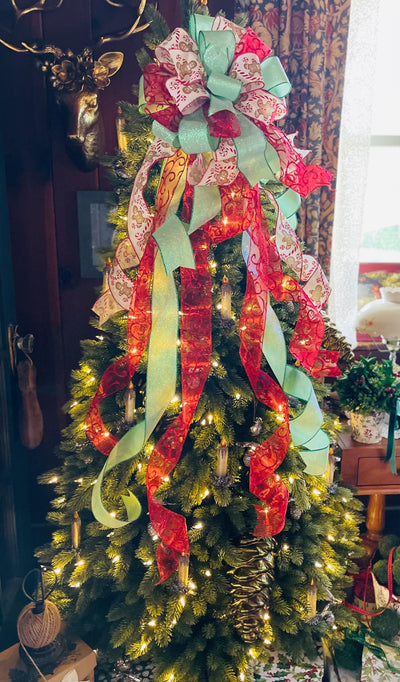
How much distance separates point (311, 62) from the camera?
181 cm

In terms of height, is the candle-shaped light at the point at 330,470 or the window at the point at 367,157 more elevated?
the window at the point at 367,157

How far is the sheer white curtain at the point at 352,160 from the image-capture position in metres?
1.87

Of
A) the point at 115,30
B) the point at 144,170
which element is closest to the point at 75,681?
the point at 144,170

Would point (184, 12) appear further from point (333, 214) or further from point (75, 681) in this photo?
point (75, 681)

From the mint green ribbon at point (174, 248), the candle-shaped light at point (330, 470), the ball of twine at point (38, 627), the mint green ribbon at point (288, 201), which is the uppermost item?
the mint green ribbon at point (288, 201)

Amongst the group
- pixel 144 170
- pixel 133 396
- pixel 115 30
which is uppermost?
pixel 115 30

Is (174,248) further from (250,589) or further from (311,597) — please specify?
(311,597)

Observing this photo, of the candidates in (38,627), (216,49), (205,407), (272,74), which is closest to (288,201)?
(272,74)

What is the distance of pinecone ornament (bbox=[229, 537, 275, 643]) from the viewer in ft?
3.95

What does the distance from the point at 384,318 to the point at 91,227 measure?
1.13m

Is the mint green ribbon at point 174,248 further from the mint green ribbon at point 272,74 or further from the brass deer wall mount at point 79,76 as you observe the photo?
the brass deer wall mount at point 79,76

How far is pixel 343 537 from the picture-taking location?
4.72 ft

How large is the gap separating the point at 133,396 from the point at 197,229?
43 cm

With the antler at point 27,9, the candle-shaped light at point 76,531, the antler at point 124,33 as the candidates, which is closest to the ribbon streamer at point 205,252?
the candle-shaped light at point 76,531
